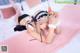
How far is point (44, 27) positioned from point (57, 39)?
119 mm

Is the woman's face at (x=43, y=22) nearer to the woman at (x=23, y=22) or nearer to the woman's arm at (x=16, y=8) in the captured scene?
the woman at (x=23, y=22)

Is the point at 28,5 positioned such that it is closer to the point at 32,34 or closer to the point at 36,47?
the point at 32,34

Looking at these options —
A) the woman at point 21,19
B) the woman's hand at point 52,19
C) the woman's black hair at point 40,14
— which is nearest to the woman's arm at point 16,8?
the woman at point 21,19

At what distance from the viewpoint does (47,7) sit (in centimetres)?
110

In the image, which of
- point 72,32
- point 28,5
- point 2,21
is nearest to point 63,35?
point 72,32

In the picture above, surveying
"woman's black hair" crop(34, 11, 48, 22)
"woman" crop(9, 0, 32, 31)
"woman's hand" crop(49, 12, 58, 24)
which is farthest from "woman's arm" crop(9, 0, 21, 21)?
"woman's hand" crop(49, 12, 58, 24)

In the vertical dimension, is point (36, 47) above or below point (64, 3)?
below

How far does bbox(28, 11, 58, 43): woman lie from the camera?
39.9 inches

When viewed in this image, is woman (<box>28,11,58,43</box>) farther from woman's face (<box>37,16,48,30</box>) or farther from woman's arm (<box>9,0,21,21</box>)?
woman's arm (<box>9,0,21,21</box>)

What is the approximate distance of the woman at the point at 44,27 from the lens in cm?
101

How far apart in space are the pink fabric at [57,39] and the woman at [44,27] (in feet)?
0.11

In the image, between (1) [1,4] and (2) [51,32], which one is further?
(1) [1,4]

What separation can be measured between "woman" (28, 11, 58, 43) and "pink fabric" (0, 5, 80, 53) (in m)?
0.03

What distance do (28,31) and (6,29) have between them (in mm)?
160
